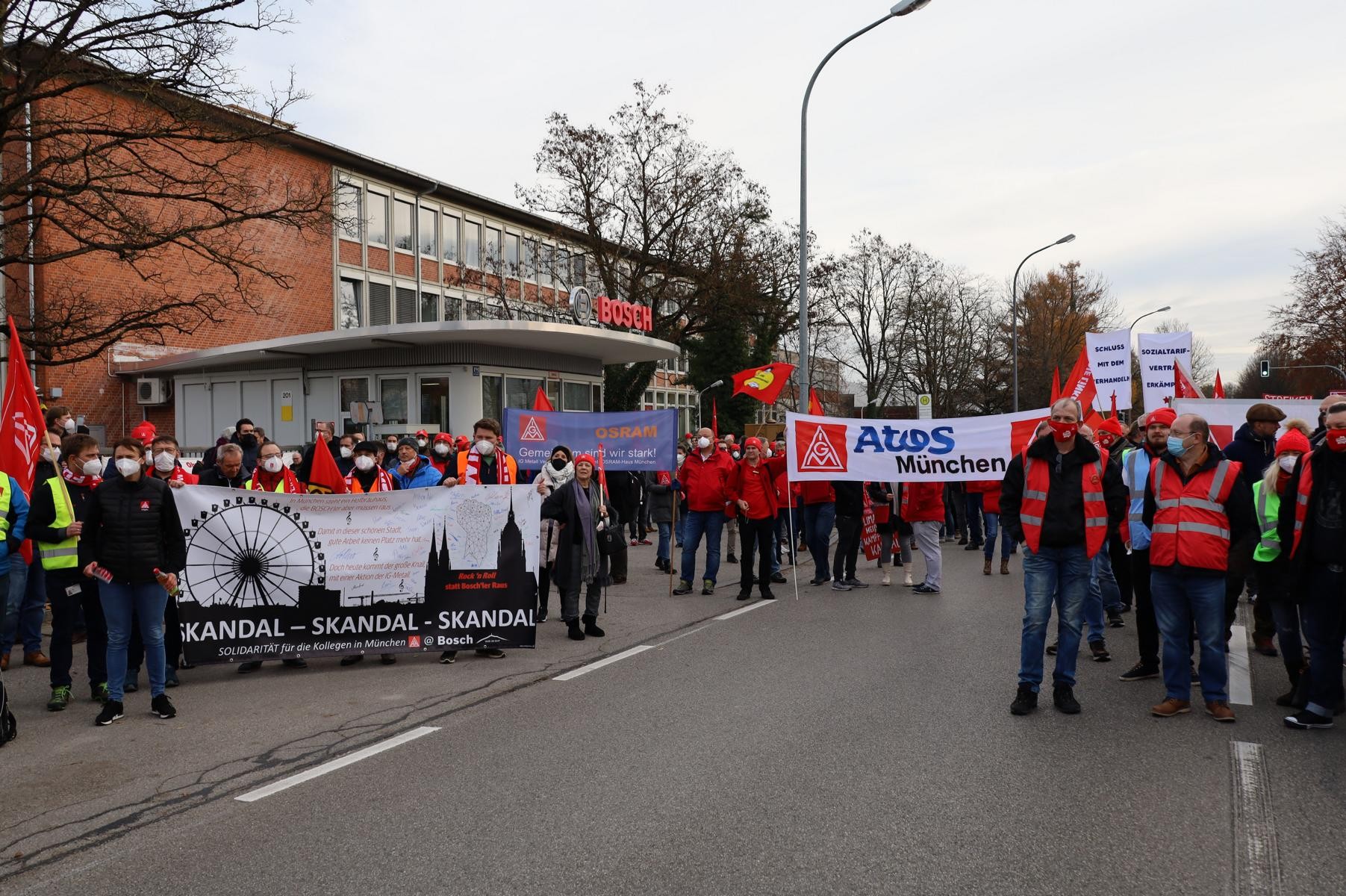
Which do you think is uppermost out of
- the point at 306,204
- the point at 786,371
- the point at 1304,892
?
the point at 306,204

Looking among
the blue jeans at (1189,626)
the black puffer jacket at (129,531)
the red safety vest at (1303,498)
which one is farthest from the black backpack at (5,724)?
the red safety vest at (1303,498)

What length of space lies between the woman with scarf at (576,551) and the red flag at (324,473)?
2.03 m

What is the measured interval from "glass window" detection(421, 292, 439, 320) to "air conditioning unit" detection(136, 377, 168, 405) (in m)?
14.9

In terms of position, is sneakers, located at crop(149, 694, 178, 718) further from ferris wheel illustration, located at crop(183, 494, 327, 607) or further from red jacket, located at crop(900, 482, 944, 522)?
red jacket, located at crop(900, 482, 944, 522)

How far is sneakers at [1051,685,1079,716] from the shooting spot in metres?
6.45

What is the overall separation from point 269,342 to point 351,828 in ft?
66.0

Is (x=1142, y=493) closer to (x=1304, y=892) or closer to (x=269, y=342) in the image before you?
(x=1304, y=892)

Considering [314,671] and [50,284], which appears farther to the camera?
[50,284]

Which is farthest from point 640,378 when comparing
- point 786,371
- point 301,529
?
point 301,529

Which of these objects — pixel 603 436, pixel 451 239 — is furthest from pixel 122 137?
pixel 451 239

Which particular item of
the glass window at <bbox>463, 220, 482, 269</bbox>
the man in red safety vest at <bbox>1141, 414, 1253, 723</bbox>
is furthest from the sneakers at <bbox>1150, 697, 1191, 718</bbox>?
the glass window at <bbox>463, 220, 482, 269</bbox>

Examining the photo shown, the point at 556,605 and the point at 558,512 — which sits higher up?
the point at 558,512

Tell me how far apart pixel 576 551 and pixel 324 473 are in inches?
98.8

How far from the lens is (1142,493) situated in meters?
8.05
